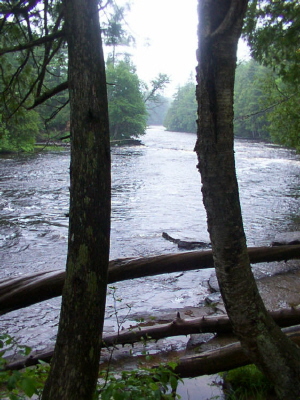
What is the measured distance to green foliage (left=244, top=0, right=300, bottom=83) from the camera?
8.95 metres

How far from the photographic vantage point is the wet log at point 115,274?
411 cm

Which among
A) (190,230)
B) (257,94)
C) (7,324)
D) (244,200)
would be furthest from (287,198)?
(257,94)

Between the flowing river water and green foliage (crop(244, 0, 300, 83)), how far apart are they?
14.5ft

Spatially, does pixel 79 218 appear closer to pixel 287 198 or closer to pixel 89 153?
pixel 89 153

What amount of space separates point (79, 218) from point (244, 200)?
48.6ft

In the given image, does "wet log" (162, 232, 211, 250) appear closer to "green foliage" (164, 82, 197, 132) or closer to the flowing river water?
the flowing river water

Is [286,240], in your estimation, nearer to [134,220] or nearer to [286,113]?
[286,113]

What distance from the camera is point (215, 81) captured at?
107 inches

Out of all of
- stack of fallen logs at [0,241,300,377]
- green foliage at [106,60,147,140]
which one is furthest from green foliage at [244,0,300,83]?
green foliage at [106,60,147,140]

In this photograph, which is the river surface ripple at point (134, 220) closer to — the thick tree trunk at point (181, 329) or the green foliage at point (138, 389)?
the thick tree trunk at point (181, 329)

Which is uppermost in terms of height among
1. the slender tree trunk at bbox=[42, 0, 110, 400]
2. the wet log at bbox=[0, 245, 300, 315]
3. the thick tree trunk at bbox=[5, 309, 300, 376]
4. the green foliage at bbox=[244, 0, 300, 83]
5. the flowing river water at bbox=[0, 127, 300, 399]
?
the green foliage at bbox=[244, 0, 300, 83]

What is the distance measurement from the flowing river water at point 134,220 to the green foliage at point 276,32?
175 inches

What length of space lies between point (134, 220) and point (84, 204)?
10.7 meters

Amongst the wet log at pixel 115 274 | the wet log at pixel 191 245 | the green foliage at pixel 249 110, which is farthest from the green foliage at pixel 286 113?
the green foliage at pixel 249 110
